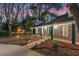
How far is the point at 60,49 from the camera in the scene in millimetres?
3740

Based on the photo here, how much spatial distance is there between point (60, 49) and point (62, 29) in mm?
250

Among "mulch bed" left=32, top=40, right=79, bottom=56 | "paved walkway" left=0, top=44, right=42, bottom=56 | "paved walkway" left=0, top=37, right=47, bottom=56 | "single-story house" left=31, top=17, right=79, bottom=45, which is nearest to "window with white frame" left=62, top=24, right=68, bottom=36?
"single-story house" left=31, top=17, right=79, bottom=45

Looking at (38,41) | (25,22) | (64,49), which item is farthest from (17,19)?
(64,49)

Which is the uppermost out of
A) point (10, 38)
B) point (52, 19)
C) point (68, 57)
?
point (52, 19)

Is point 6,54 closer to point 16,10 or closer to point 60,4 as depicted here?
point 16,10

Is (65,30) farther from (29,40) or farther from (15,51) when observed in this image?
(15,51)

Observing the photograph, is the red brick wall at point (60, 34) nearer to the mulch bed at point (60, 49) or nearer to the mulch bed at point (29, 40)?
the mulch bed at point (60, 49)

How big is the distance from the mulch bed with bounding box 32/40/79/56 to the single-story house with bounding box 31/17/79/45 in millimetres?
64

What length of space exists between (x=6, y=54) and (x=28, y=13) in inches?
22.6

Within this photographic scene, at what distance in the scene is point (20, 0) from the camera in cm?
373

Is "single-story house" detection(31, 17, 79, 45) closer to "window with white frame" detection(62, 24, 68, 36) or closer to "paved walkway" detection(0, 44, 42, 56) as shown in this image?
"window with white frame" detection(62, 24, 68, 36)

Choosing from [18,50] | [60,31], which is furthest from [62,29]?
[18,50]

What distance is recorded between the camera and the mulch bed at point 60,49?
3.73 m

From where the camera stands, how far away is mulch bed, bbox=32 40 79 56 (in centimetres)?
373
